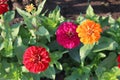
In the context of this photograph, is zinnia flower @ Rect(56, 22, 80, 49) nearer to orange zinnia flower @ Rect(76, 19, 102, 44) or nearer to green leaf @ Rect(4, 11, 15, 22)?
orange zinnia flower @ Rect(76, 19, 102, 44)

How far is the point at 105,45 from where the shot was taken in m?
2.51

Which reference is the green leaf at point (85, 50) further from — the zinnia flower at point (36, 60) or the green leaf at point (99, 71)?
the zinnia flower at point (36, 60)

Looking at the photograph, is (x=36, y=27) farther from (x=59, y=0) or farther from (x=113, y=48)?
(x=59, y=0)

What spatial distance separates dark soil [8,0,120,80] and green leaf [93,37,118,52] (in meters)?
1.40

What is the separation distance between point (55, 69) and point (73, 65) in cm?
14

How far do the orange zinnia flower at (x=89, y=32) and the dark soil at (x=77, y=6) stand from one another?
1.57 metres

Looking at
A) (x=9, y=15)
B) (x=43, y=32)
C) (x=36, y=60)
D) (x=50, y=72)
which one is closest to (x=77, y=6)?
(x=9, y=15)

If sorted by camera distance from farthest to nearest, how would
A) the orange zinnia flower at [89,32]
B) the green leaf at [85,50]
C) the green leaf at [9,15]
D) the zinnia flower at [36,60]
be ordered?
the green leaf at [9,15]
the green leaf at [85,50]
the orange zinnia flower at [89,32]
the zinnia flower at [36,60]

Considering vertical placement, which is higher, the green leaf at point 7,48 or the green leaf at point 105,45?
the green leaf at point 7,48

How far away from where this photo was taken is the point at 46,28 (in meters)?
2.63

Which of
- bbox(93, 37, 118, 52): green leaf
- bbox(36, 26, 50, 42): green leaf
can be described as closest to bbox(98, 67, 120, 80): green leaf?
bbox(93, 37, 118, 52): green leaf

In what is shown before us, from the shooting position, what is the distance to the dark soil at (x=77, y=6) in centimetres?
398

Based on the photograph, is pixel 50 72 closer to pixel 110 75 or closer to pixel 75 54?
pixel 75 54

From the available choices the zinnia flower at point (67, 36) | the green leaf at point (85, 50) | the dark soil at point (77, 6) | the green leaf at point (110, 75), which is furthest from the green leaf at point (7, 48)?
the dark soil at point (77, 6)
